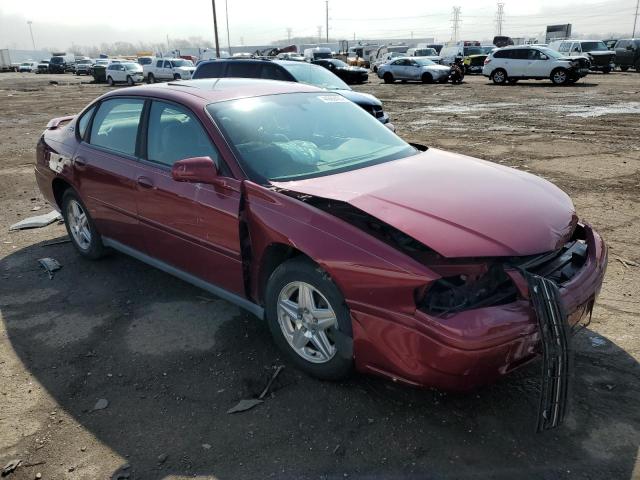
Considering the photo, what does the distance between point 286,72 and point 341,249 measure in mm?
10199

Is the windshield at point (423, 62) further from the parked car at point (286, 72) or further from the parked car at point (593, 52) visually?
the parked car at point (286, 72)

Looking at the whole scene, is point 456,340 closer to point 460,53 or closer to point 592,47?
point 592,47

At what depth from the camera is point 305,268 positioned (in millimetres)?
3002

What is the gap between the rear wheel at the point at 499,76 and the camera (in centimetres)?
2570

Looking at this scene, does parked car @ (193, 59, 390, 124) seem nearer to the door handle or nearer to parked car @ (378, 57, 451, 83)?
the door handle

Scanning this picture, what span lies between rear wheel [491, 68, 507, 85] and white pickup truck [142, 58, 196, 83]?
16.9 metres

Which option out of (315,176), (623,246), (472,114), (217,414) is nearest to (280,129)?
(315,176)

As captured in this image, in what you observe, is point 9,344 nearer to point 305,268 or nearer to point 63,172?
point 63,172

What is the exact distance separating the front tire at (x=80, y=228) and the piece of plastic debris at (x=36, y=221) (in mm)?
1282

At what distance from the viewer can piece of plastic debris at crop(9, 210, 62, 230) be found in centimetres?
634

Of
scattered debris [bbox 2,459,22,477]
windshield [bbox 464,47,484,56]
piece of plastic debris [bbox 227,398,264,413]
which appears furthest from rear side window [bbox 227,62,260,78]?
windshield [bbox 464,47,484,56]

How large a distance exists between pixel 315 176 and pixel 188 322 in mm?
1493

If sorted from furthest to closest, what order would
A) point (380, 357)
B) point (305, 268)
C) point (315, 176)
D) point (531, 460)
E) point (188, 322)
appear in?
point (188, 322)
point (315, 176)
point (305, 268)
point (380, 357)
point (531, 460)

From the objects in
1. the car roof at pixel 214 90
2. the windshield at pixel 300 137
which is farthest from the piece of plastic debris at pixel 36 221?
the windshield at pixel 300 137
